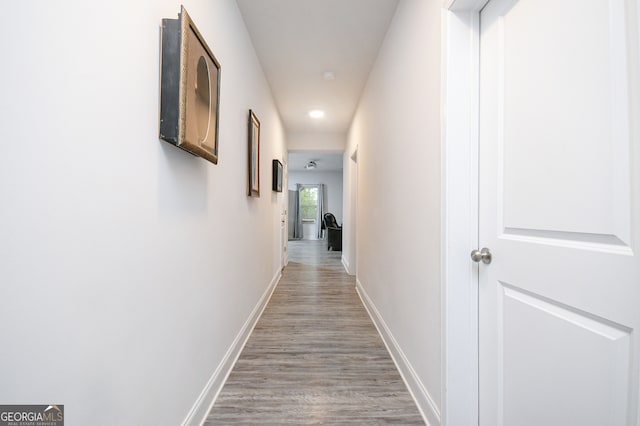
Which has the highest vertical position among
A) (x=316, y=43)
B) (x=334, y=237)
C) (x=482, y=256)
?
(x=316, y=43)

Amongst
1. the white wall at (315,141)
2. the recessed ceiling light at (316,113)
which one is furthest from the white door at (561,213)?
the white wall at (315,141)

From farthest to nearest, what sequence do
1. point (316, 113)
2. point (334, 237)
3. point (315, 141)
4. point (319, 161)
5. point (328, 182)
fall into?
1. point (328, 182)
2. point (319, 161)
3. point (334, 237)
4. point (315, 141)
5. point (316, 113)

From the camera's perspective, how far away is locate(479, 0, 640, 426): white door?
2.13 ft

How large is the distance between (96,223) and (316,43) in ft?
7.72

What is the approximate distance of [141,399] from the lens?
897 mm

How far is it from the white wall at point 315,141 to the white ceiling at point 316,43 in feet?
4.21

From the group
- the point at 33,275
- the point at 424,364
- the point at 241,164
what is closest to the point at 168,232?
the point at 33,275

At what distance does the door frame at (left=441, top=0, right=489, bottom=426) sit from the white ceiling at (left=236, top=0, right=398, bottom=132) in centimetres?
109

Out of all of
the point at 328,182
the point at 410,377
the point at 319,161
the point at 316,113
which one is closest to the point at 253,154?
the point at 410,377

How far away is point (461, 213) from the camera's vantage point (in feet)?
3.82

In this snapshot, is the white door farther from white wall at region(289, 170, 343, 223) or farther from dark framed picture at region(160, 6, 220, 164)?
white wall at region(289, 170, 343, 223)

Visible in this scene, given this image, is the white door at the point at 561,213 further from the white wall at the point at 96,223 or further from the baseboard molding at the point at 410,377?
the white wall at the point at 96,223

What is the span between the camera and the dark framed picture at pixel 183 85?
3.17 ft

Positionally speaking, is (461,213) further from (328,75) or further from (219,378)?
(328,75)
